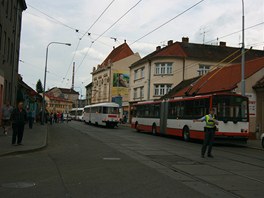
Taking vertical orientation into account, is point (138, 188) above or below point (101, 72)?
below

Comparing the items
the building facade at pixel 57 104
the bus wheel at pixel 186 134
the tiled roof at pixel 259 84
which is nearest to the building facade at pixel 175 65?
the tiled roof at pixel 259 84

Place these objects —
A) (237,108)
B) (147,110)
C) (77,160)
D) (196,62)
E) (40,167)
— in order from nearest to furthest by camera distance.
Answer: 1. (40,167)
2. (77,160)
3. (237,108)
4. (147,110)
5. (196,62)

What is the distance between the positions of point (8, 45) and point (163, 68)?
2778 centimetres

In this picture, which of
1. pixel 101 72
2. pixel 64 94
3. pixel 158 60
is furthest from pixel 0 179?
pixel 64 94

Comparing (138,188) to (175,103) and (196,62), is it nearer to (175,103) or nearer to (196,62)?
(175,103)

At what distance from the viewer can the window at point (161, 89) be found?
5141 cm

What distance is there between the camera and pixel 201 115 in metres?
21.5

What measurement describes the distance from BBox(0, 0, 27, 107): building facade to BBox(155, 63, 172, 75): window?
23.2 m

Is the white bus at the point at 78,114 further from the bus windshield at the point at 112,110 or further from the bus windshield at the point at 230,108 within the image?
the bus windshield at the point at 230,108

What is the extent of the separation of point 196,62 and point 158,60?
5.51 meters

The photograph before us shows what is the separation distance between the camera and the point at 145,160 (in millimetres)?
12289

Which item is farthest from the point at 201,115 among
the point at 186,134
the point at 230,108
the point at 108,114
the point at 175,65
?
the point at 175,65

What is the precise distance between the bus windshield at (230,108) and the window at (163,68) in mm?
31079

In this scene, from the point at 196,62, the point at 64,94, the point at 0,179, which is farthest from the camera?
the point at 64,94
